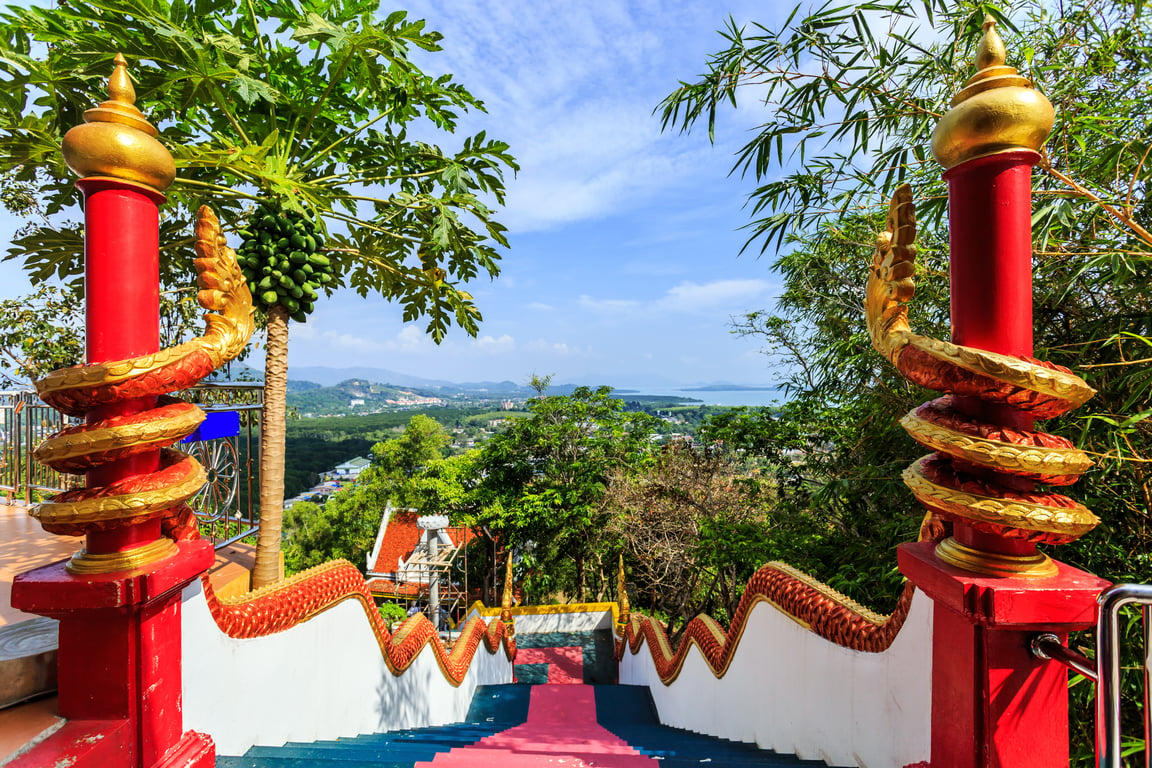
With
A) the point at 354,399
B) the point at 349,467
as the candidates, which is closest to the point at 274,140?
the point at 349,467

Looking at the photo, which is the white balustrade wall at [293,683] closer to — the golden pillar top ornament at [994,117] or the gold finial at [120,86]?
the gold finial at [120,86]

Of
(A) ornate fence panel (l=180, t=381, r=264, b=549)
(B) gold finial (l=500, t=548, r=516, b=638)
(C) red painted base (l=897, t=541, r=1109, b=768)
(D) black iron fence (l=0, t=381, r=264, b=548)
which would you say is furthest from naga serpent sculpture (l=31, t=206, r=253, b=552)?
(B) gold finial (l=500, t=548, r=516, b=638)

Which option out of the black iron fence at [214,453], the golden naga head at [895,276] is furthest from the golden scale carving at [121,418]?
the golden naga head at [895,276]

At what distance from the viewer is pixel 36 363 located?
686 centimetres

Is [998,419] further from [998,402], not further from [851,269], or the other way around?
[851,269]

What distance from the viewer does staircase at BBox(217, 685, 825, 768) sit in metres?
2.17

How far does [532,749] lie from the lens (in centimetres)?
297

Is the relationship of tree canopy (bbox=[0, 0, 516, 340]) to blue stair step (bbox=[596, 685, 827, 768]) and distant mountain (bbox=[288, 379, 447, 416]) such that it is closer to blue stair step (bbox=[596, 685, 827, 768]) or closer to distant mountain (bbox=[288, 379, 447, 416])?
blue stair step (bbox=[596, 685, 827, 768])

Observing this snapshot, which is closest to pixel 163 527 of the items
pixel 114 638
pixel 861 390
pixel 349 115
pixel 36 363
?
pixel 114 638

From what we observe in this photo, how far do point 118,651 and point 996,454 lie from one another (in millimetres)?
2302

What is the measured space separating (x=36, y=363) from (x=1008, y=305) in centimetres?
1040

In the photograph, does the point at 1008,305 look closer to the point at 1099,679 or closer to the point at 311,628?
the point at 1099,679

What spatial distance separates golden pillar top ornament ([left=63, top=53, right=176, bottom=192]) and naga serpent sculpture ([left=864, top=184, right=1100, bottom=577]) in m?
2.11

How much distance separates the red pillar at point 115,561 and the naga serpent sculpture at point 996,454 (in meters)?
2.06
